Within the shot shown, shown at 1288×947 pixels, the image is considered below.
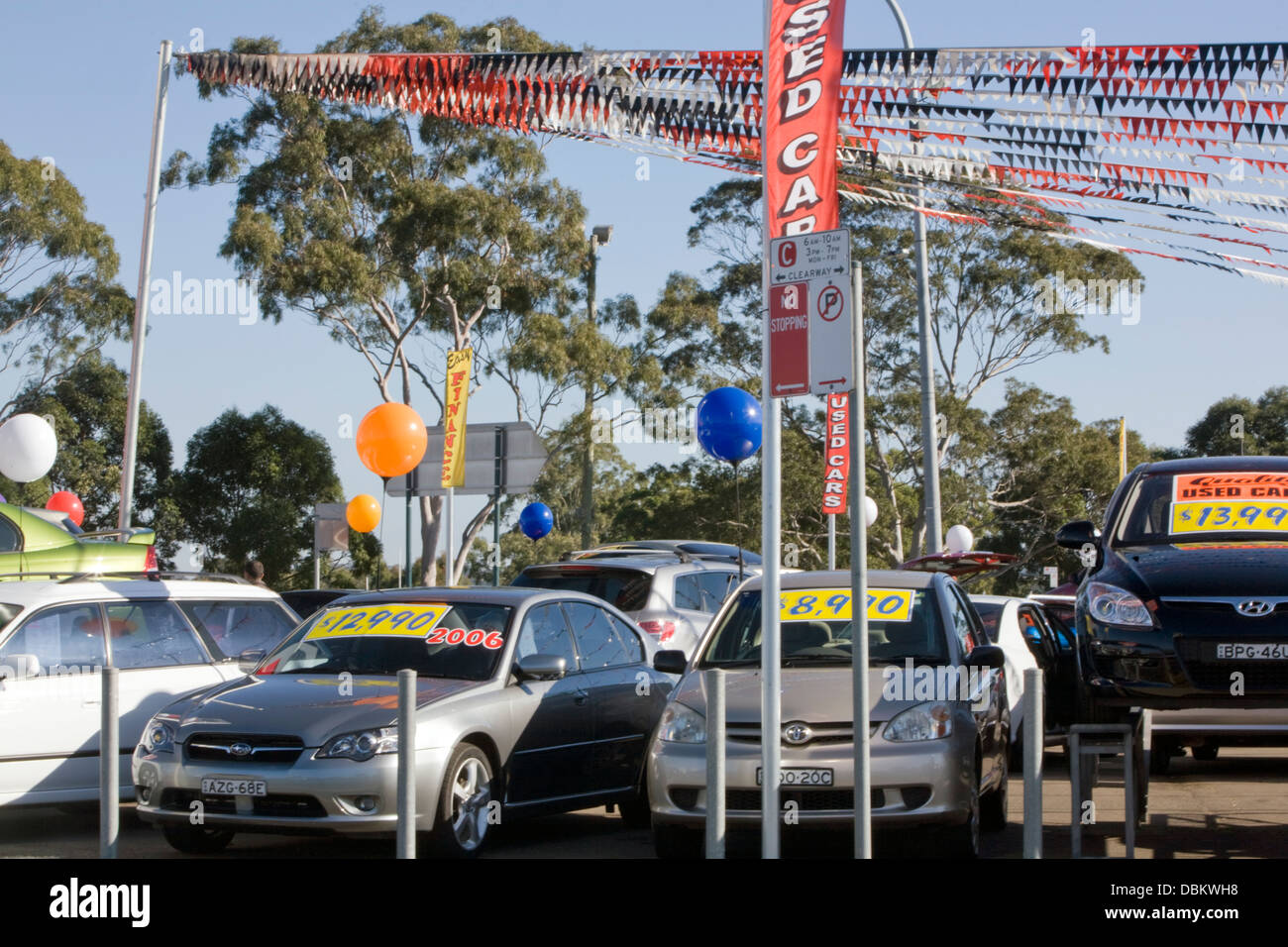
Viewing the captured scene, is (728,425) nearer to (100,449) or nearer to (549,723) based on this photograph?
(549,723)

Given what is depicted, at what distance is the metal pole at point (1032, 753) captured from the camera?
221 inches

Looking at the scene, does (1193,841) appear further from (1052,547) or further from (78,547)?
(1052,547)

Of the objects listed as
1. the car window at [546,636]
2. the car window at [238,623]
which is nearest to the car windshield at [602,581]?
the car window at [238,623]

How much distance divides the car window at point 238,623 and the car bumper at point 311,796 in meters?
2.73

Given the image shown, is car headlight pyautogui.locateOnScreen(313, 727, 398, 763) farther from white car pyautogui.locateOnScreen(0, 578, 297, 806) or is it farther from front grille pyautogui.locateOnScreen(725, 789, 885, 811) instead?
white car pyautogui.locateOnScreen(0, 578, 297, 806)

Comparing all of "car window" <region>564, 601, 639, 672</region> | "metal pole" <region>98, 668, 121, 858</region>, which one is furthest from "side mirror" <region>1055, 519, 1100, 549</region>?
"metal pole" <region>98, 668, 121, 858</region>

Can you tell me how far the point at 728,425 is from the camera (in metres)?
17.6

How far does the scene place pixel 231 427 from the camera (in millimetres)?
36500

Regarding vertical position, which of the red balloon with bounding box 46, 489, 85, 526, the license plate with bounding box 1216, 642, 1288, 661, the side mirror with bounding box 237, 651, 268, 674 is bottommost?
the side mirror with bounding box 237, 651, 268, 674

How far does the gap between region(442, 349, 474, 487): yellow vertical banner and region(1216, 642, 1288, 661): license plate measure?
42.7 ft

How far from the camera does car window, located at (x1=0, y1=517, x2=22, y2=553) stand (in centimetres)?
1459

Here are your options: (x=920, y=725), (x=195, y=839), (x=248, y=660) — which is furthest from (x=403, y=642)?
(x=920, y=725)

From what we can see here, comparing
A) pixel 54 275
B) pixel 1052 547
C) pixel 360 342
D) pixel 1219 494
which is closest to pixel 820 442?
pixel 1052 547

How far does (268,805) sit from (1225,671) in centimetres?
487
